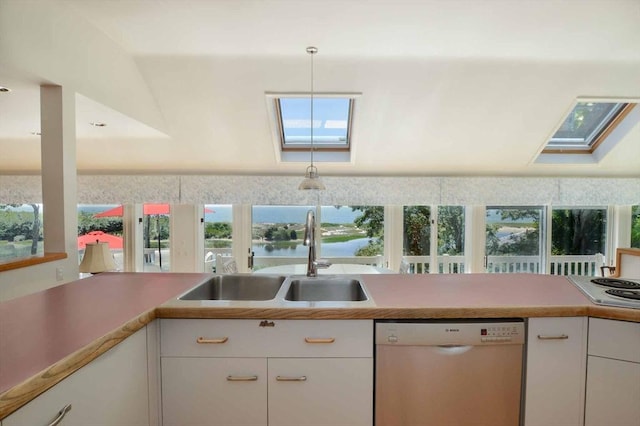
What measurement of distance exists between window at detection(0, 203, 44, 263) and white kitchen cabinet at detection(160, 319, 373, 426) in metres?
4.29

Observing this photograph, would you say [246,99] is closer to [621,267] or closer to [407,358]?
[407,358]

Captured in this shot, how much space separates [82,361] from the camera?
0.88 m

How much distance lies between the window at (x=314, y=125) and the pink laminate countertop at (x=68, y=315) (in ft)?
7.50

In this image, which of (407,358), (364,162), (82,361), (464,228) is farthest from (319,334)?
(464,228)

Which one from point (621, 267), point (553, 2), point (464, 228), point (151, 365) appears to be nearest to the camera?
point (151, 365)

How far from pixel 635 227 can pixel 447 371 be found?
5117mm

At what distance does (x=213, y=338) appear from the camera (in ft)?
4.20

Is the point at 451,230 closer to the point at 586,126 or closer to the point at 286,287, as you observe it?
the point at 586,126

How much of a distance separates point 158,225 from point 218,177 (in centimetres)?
123

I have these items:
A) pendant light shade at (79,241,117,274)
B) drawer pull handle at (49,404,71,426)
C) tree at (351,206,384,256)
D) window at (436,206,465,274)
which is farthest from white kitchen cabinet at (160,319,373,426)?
window at (436,206,465,274)

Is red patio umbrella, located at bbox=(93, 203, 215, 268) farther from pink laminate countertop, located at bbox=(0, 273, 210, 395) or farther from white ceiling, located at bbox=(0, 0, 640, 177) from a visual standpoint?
pink laminate countertop, located at bbox=(0, 273, 210, 395)

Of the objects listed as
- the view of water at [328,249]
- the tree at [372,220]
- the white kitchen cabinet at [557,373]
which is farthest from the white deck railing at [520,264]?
the white kitchen cabinet at [557,373]

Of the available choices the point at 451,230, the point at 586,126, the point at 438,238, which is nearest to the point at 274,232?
the point at 438,238

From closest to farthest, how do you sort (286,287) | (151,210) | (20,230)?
(286,287) → (20,230) → (151,210)
